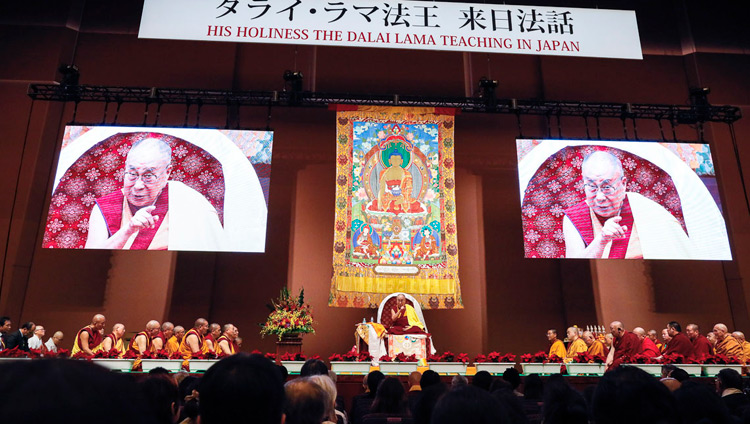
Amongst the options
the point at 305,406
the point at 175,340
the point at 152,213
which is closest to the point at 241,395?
the point at 305,406

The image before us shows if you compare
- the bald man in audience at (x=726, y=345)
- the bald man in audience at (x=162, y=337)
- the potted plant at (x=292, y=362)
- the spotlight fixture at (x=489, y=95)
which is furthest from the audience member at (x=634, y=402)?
the spotlight fixture at (x=489, y=95)

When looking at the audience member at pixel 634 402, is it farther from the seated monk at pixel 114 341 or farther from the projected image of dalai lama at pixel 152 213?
the projected image of dalai lama at pixel 152 213

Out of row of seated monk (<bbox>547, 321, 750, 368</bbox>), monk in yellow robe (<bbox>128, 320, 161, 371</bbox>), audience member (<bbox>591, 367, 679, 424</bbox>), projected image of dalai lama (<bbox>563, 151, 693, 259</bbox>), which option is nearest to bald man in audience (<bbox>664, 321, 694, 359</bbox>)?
row of seated monk (<bbox>547, 321, 750, 368</bbox>)

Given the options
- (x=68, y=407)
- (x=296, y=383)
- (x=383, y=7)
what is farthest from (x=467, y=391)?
(x=383, y=7)

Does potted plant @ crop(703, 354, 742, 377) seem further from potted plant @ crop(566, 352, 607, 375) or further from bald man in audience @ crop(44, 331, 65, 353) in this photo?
bald man in audience @ crop(44, 331, 65, 353)

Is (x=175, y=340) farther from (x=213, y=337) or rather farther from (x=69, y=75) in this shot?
(x=69, y=75)

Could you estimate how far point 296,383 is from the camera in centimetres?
167

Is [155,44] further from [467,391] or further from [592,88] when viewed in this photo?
[467,391]

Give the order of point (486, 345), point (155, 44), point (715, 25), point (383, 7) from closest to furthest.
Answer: point (383, 7)
point (486, 345)
point (155, 44)
point (715, 25)

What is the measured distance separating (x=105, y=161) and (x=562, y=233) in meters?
6.85

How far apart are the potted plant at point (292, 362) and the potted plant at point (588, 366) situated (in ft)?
10.3

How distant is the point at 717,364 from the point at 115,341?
7.54m

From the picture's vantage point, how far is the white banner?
6.20 meters

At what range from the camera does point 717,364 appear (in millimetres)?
6250
